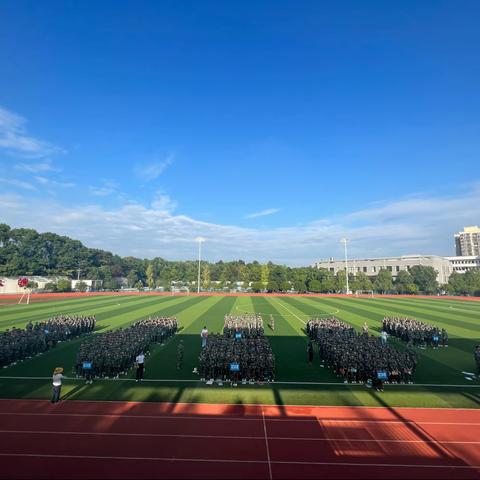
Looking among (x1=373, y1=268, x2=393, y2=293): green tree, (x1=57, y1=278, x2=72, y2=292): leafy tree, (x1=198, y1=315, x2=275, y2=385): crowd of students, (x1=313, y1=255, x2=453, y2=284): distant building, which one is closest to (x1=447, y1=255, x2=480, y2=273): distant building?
(x1=313, y1=255, x2=453, y2=284): distant building

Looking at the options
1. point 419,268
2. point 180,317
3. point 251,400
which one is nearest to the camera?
point 251,400

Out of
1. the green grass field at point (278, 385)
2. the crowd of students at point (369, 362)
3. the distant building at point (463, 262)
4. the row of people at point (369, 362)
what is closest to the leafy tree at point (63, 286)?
the green grass field at point (278, 385)

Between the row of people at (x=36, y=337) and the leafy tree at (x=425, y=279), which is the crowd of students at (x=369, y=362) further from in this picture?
the leafy tree at (x=425, y=279)

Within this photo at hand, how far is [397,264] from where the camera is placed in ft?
455

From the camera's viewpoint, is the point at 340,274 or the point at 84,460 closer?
the point at 84,460

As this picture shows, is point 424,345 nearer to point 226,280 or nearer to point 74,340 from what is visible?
point 74,340

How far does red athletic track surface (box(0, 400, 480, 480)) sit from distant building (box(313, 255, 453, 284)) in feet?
425

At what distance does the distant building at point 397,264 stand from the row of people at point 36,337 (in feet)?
411

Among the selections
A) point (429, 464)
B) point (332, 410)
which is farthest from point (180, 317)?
point (429, 464)

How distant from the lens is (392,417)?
11766 millimetres

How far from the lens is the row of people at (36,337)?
18.4 metres

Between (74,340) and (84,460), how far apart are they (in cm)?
1845

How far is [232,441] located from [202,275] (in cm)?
11797

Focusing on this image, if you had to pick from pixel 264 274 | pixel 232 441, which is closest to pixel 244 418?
pixel 232 441
